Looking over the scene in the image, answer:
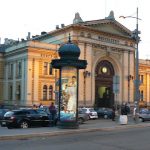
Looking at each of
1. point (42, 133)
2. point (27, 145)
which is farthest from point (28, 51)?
point (27, 145)

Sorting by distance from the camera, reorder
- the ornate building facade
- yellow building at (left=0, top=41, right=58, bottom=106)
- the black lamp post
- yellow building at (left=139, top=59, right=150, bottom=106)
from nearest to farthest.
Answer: the black lamp post
yellow building at (left=0, top=41, right=58, bottom=106)
the ornate building facade
yellow building at (left=139, top=59, right=150, bottom=106)

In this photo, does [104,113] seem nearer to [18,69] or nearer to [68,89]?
[18,69]

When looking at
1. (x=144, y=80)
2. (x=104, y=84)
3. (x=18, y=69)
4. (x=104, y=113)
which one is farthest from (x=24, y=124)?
(x=144, y=80)

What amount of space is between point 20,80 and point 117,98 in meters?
17.4

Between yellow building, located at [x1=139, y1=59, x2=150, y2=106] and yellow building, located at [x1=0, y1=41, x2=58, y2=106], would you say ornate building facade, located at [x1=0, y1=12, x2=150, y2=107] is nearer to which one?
yellow building, located at [x1=0, y1=41, x2=58, y2=106]

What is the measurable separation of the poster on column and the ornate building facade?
34.6 meters

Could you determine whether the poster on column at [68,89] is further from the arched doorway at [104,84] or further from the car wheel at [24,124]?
the arched doorway at [104,84]

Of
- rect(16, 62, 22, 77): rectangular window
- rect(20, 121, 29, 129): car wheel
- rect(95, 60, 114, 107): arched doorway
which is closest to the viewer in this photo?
rect(20, 121, 29, 129): car wheel

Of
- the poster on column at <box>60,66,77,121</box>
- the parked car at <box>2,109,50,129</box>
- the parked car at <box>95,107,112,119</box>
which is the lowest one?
the parked car at <box>95,107,112,119</box>

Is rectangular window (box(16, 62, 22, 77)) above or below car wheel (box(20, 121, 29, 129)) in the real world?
above

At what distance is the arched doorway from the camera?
6706 centimetres

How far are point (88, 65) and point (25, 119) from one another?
36.3 m

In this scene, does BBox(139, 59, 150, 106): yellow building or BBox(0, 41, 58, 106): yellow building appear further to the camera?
BBox(139, 59, 150, 106): yellow building

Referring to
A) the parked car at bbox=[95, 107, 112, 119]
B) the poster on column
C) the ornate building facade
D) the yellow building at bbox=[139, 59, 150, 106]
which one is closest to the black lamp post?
the poster on column
